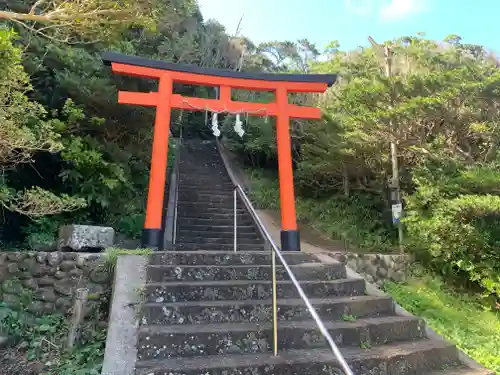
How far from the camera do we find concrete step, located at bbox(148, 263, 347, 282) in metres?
3.85

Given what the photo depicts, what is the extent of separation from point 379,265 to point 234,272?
3.67 metres

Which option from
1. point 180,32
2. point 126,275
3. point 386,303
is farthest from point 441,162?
point 180,32

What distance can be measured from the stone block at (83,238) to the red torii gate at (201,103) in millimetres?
777

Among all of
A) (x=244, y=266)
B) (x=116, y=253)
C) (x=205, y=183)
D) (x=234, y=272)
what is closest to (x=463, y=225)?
(x=244, y=266)

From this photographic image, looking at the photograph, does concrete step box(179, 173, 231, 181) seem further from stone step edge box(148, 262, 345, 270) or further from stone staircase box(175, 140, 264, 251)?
stone step edge box(148, 262, 345, 270)

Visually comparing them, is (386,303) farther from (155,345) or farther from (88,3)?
(88,3)

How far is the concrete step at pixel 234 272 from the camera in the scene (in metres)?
3.85

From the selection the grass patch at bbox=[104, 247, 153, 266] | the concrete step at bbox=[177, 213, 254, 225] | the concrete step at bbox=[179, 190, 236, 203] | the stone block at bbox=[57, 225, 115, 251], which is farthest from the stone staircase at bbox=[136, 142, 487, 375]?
the concrete step at bbox=[179, 190, 236, 203]

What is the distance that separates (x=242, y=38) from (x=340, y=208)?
15231mm

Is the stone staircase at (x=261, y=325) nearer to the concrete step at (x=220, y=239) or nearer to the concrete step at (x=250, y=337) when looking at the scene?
the concrete step at (x=250, y=337)

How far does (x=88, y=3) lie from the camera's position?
136 inches

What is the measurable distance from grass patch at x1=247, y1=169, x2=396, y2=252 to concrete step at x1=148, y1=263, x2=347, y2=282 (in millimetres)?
3838

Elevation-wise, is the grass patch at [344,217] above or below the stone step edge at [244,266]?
above

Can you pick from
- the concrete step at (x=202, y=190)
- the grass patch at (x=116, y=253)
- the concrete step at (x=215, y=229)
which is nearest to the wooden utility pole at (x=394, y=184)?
the concrete step at (x=215, y=229)
